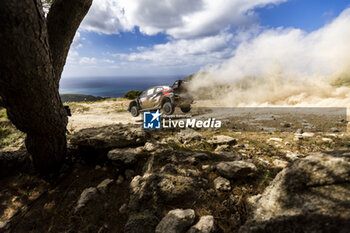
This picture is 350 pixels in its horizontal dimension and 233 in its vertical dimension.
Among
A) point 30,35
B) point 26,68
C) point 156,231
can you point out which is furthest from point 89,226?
point 30,35

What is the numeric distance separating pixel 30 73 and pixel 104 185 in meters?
2.17

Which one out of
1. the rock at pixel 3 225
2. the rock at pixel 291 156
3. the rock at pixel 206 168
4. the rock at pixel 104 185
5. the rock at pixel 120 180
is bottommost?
the rock at pixel 3 225

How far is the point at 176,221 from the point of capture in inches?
73.3

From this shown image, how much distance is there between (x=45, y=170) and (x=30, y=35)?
3.15 m

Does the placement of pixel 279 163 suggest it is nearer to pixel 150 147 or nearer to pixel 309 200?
pixel 309 200

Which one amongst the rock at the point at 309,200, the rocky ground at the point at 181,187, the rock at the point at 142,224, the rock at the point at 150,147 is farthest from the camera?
the rock at the point at 150,147

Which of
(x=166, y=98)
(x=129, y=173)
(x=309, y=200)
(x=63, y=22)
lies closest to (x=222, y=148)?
(x=129, y=173)

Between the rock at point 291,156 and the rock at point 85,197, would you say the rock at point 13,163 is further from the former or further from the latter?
Answer: the rock at point 291,156

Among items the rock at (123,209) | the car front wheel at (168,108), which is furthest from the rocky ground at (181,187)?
the car front wheel at (168,108)

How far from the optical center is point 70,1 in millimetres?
2850

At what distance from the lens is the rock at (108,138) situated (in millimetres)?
3920

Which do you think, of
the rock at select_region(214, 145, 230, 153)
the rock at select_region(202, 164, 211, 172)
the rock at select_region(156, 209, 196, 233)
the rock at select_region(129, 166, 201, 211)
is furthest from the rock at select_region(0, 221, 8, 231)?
the rock at select_region(214, 145, 230, 153)

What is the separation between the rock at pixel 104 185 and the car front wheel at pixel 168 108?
720 centimetres

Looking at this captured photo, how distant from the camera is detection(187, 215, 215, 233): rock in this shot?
173 cm
